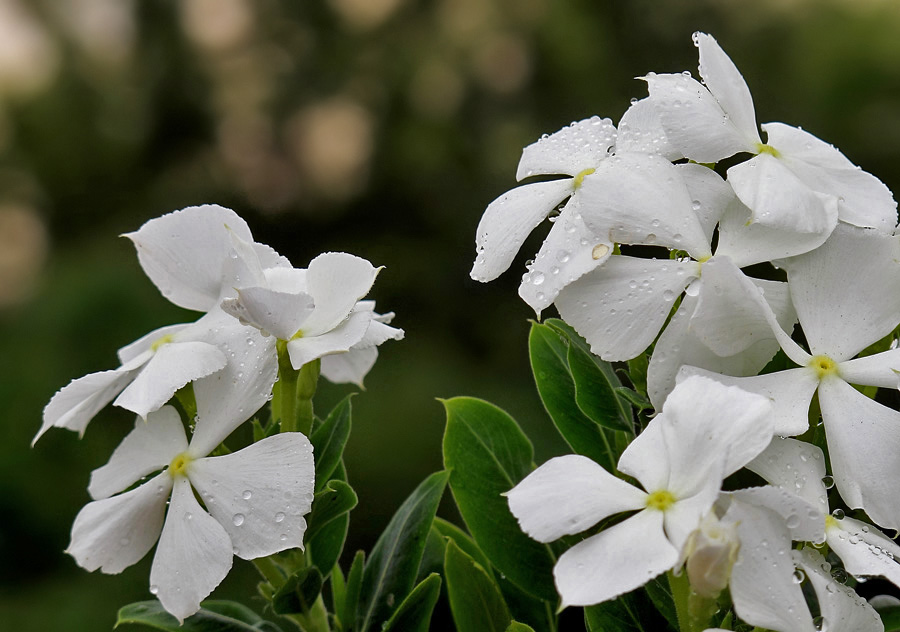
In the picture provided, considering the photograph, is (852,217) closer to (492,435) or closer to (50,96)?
(492,435)

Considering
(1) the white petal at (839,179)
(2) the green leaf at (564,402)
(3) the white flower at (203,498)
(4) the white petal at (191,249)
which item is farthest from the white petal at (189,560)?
(1) the white petal at (839,179)

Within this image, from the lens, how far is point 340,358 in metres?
0.60

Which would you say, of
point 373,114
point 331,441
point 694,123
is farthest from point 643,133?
point 373,114

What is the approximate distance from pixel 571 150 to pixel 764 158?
107 millimetres

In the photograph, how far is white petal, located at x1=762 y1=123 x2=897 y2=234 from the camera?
1.39 ft

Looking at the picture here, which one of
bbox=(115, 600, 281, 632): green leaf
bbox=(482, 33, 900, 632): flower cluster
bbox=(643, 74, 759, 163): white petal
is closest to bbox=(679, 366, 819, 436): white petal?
bbox=(482, 33, 900, 632): flower cluster

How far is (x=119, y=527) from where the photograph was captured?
455 millimetres

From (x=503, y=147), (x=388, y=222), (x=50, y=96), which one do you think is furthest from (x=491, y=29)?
(x=50, y=96)

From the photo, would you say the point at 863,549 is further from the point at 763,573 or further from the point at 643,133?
the point at 643,133

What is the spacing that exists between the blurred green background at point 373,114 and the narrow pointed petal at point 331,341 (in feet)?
8.38

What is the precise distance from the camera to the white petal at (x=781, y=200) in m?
0.40

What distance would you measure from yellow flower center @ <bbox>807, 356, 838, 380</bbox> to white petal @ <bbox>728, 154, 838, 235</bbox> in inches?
2.3

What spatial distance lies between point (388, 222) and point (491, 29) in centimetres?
95

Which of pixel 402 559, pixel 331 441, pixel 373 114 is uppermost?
pixel 331 441
